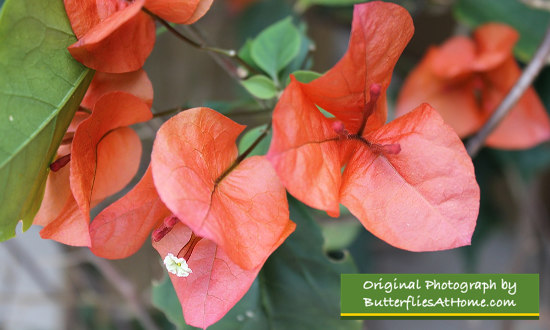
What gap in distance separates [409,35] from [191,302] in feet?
0.74

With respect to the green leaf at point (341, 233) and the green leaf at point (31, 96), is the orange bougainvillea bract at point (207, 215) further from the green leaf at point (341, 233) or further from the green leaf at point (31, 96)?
the green leaf at point (341, 233)

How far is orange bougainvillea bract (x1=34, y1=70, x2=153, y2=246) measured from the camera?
1.02ft

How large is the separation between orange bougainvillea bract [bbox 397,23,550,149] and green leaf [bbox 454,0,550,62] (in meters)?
0.06

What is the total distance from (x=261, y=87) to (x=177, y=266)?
6.8 inches

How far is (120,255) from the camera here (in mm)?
339

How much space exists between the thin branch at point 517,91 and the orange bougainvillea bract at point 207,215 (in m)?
0.32

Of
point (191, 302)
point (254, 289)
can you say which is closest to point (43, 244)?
point (254, 289)

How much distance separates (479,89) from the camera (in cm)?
64

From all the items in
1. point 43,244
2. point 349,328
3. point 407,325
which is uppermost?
point 349,328

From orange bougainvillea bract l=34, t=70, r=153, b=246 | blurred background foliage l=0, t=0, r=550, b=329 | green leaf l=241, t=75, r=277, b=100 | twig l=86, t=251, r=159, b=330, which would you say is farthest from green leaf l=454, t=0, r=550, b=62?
twig l=86, t=251, r=159, b=330

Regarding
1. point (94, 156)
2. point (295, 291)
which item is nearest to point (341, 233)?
point (295, 291)

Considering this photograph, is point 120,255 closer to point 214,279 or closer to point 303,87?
point 214,279

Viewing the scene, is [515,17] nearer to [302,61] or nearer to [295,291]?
[302,61]

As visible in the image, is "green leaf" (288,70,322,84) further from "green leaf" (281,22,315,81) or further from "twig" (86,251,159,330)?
"twig" (86,251,159,330)
